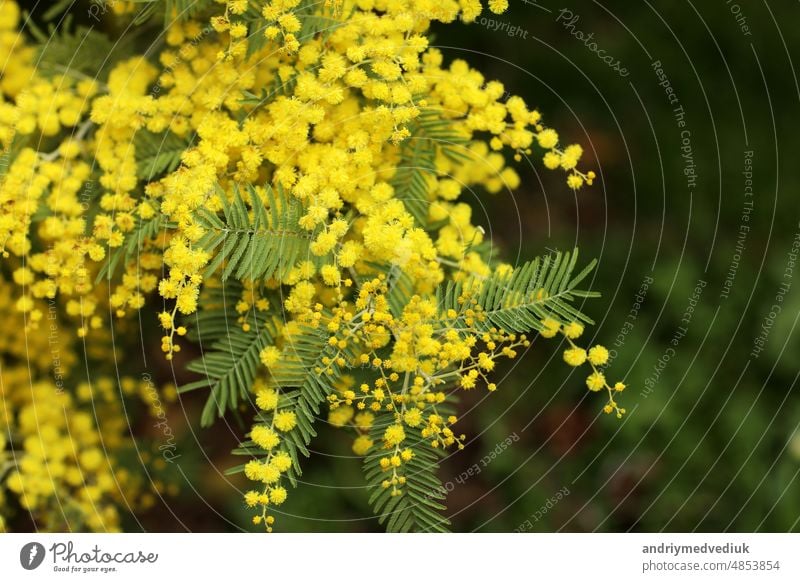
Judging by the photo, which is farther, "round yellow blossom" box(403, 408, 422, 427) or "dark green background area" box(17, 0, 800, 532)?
"dark green background area" box(17, 0, 800, 532)

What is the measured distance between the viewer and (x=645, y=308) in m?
1.78

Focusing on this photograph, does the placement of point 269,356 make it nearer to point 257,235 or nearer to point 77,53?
point 257,235

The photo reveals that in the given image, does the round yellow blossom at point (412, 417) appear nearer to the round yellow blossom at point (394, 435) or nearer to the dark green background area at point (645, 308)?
the round yellow blossom at point (394, 435)

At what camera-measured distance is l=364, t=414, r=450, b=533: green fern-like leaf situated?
83cm

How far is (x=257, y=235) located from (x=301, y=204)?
52mm

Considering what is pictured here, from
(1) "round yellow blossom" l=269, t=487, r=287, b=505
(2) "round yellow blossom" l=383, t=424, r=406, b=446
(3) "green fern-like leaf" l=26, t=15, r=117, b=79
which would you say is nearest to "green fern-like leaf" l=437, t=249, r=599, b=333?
(2) "round yellow blossom" l=383, t=424, r=406, b=446

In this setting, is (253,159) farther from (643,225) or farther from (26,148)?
(643,225)

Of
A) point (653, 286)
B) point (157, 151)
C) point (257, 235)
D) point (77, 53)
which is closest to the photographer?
point (257, 235)

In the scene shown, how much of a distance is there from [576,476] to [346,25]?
113 centimetres

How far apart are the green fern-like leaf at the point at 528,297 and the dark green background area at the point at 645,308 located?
0.67 m

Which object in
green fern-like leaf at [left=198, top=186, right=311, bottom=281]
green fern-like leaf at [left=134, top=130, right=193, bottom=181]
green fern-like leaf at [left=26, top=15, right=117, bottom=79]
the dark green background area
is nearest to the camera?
green fern-like leaf at [left=198, top=186, right=311, bottom=281]

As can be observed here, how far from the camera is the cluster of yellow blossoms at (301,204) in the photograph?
79 cm
